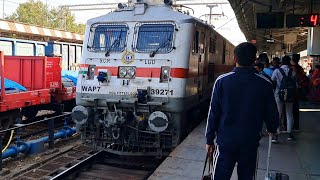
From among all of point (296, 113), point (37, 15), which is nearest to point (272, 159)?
point (296, 113)

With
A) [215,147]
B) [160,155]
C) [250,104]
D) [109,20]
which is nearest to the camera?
[250,104]

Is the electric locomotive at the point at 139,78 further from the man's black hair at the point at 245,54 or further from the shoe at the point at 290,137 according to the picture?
the man's black hair at the point at 245,54

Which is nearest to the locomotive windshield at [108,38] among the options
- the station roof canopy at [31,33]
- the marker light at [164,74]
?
the marker light at [164,74]

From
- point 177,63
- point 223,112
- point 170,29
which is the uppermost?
point 170,29

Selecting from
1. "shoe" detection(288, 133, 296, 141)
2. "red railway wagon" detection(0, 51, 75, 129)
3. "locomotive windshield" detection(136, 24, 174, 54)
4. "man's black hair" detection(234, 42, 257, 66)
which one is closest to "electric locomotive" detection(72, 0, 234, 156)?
"locomotive windshield" detection(136, 24, 174, 54)

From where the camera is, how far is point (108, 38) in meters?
7.42

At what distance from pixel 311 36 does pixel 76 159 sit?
12408 millimetres

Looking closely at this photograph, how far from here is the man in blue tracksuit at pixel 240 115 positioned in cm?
332

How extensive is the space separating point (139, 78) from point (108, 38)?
1.19 metres

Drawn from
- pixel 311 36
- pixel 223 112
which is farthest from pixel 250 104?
pixel 311 36

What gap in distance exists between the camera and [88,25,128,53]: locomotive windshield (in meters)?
7.30

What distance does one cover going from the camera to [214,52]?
32.6 ft

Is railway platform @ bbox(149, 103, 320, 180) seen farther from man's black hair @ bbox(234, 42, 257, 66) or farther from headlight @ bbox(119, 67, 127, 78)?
man's black hair @ bbox(234, 42, 257, 66)

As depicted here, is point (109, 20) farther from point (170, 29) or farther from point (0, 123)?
point (0, 123)
